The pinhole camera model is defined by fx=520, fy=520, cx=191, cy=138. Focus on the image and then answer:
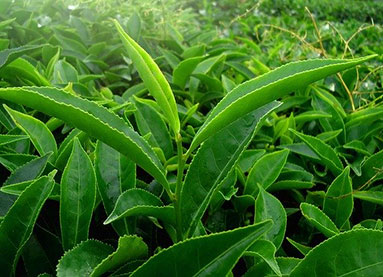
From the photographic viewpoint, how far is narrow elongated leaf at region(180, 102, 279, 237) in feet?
2.90

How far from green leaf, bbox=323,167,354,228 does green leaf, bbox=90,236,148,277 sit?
50 cm

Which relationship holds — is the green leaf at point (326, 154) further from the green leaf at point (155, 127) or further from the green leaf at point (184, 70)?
the green leaf at point (184, 70)

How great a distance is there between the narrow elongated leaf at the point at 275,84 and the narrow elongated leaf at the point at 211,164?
10 centimetres

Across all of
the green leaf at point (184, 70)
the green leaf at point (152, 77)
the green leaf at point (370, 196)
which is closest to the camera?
the green leaf at point (152, 77)

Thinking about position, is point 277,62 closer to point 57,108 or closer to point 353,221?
point 353,221

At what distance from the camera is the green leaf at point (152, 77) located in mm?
822

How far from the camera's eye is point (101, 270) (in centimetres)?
80

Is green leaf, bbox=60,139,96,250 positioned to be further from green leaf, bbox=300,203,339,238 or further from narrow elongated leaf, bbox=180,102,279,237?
green leaf, bbox=300,203,339,238

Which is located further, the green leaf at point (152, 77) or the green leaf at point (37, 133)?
the green leaf at point (37, 133)

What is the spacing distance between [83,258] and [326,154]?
27.5 inches

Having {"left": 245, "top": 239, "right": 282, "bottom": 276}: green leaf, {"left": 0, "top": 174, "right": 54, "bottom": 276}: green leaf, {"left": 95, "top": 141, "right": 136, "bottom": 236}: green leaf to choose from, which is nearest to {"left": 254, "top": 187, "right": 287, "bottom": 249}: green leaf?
{"left": 245, "top": 239, "right": 282, "bottom": 276}: green leaf

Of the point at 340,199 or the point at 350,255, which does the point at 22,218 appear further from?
the point at 340,199

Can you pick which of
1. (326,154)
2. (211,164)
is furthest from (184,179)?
(326,154)

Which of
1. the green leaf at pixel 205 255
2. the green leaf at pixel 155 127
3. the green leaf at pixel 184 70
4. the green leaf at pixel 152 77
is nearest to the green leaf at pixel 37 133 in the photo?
the green leaf at pixel 155 127
